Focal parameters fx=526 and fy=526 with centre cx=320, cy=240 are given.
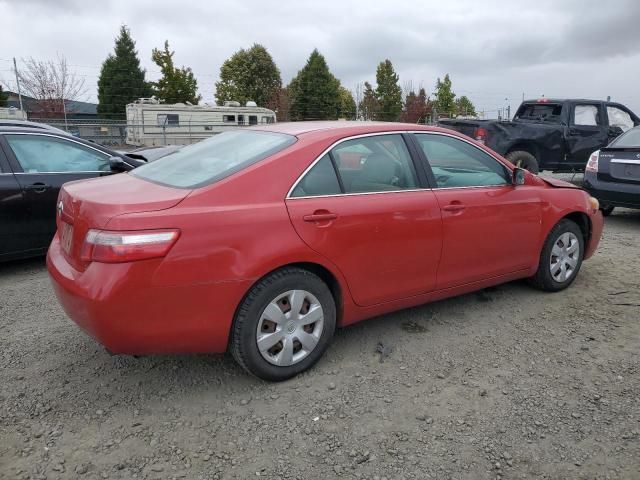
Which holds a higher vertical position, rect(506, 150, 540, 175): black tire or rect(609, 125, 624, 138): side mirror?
rect(609, 125, 624, 138): side mirror

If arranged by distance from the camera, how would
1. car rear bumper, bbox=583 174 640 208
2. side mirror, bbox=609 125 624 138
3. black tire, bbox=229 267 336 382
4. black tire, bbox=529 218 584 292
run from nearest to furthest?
black tire, bbox=229 267 336 382
black tire, bbox=529 218 584 292
car rear bumper, bbox=583 174 640 208
side mirror, bbox=609 125 624 138

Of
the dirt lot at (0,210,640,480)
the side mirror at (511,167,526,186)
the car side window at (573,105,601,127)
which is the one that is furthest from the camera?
the car side window at (573,105,601,127)

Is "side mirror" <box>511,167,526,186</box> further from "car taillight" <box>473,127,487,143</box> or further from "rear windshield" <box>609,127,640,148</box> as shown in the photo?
"car taillight" <box>473,127,487,143</box>

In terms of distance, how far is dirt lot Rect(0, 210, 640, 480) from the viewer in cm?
241

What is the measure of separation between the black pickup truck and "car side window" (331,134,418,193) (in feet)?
21.2

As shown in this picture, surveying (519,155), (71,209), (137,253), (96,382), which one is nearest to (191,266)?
(137,253)

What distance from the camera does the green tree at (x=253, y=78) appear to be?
1615 inches

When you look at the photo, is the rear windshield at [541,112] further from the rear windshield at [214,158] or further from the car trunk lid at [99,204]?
the car trunk lid at [99,204]

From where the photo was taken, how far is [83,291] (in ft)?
8.66

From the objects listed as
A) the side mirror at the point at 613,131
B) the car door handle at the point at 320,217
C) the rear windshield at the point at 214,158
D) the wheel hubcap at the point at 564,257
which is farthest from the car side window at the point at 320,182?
the side mirror at the point at 613,131

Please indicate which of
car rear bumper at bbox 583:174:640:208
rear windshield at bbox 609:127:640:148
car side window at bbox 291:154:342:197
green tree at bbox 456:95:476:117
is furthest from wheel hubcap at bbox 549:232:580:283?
green tree at bbox 456:95:476:117

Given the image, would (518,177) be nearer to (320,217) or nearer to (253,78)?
(320,217)

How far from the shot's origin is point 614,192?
7195 millimetres

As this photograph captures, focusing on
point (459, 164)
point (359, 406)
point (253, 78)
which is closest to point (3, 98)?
point (253, 78)
